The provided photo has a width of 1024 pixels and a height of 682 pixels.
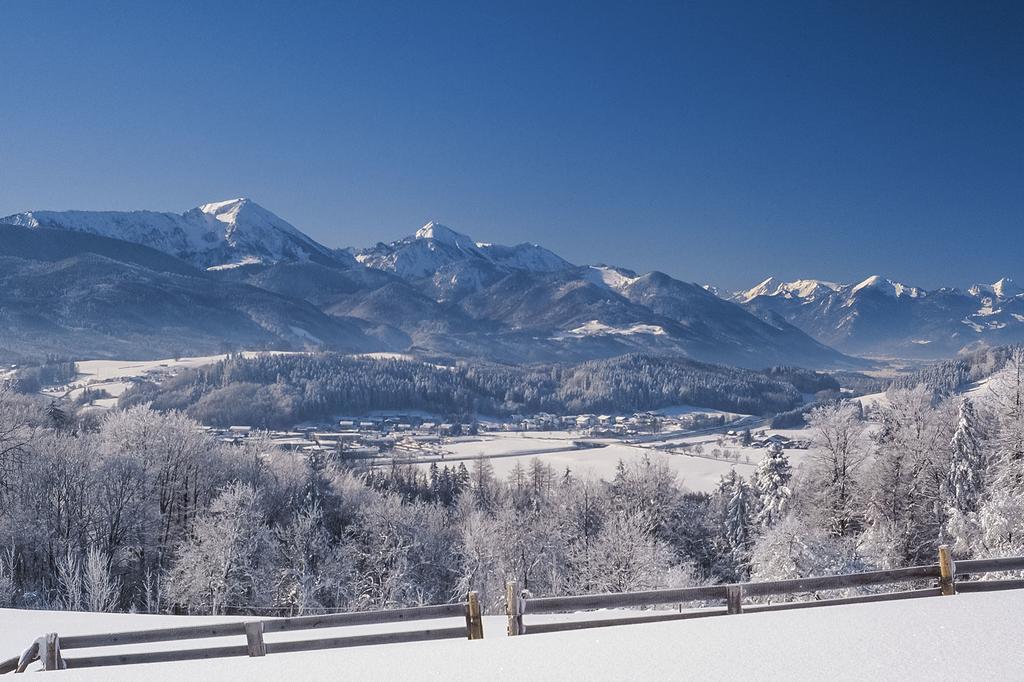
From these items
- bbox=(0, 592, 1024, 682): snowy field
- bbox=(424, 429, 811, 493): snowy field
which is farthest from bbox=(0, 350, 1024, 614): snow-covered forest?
bbox=(424, 429, 811, 493): snowy field

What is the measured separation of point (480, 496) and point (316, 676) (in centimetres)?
7316

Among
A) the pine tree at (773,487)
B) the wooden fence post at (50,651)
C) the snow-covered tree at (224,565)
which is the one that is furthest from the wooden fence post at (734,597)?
the pine tree at (773,487)

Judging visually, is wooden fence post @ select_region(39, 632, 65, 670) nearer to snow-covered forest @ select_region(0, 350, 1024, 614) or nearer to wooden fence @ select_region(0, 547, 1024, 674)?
wooden fence @ select_region(0, 547, 1024, 674)

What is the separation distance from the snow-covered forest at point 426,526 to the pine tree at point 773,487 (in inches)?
5.5

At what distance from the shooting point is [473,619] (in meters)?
11.1

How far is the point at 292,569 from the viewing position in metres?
41.9

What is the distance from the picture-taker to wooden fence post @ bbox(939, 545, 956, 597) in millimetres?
12026

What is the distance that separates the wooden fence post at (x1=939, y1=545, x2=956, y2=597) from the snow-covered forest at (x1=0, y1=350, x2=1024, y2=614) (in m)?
19.6

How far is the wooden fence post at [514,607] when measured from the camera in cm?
1088

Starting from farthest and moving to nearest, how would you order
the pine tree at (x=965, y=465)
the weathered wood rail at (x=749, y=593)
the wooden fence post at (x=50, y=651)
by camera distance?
the pine tree at (x=965, y=465)
the weathered wood rail at (x=749, y=593)
the wooden fence post at (x=50, y=651)

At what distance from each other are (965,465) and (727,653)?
104ft

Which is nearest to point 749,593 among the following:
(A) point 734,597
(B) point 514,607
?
(A) point 734,597

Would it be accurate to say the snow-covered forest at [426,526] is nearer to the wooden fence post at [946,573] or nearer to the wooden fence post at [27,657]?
the wooden fence post at [27,657]

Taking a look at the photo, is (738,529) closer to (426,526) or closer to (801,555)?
(801,555)
